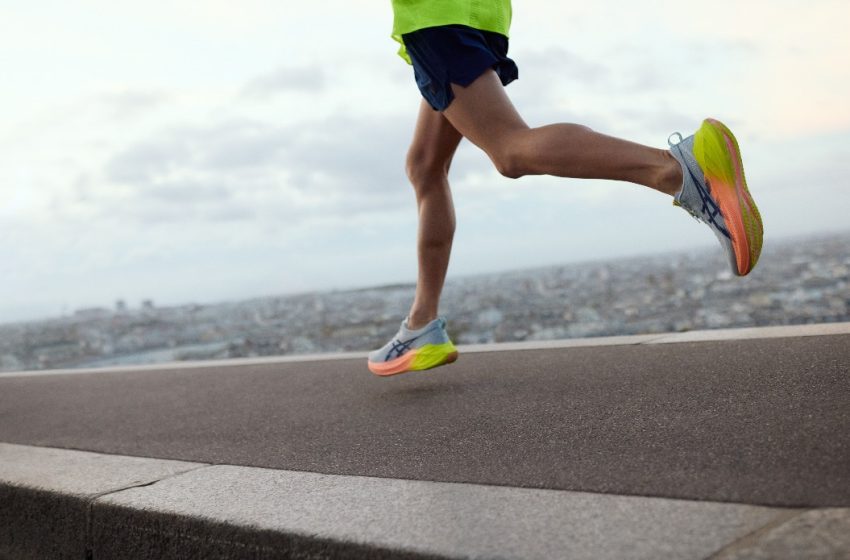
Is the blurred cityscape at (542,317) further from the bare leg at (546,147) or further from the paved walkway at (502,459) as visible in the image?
the bare leg at (546,147)

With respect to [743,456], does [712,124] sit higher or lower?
higher

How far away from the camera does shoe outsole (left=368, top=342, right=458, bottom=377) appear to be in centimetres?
317

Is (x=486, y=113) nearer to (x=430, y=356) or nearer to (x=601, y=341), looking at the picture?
(x=430, y=356)

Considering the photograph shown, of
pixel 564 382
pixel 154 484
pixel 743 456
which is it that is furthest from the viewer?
pixel 564 382

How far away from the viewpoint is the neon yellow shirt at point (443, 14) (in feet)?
8.20

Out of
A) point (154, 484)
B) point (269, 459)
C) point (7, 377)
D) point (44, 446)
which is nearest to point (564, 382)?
point (269, 459)

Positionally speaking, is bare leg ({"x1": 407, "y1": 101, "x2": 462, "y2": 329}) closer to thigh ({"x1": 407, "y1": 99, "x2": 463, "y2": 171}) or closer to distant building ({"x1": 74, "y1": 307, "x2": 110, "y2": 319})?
thigh ({"x1": 407, "y1": 99, "x2": 463, "y2": 171})

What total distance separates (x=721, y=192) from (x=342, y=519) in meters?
1.29

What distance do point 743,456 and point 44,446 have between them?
238 centimetres

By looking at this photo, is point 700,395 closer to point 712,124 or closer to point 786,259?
point 712,124

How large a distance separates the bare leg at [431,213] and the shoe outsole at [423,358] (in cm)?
11

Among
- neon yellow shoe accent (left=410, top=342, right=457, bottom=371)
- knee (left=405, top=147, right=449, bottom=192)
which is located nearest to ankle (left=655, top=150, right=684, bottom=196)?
knee (left=405, top=147, right=449, bottom=192)

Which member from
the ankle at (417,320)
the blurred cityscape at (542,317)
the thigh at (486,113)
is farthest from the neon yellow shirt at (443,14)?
the blurred cityscape at (542,317)

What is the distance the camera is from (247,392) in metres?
3.76
